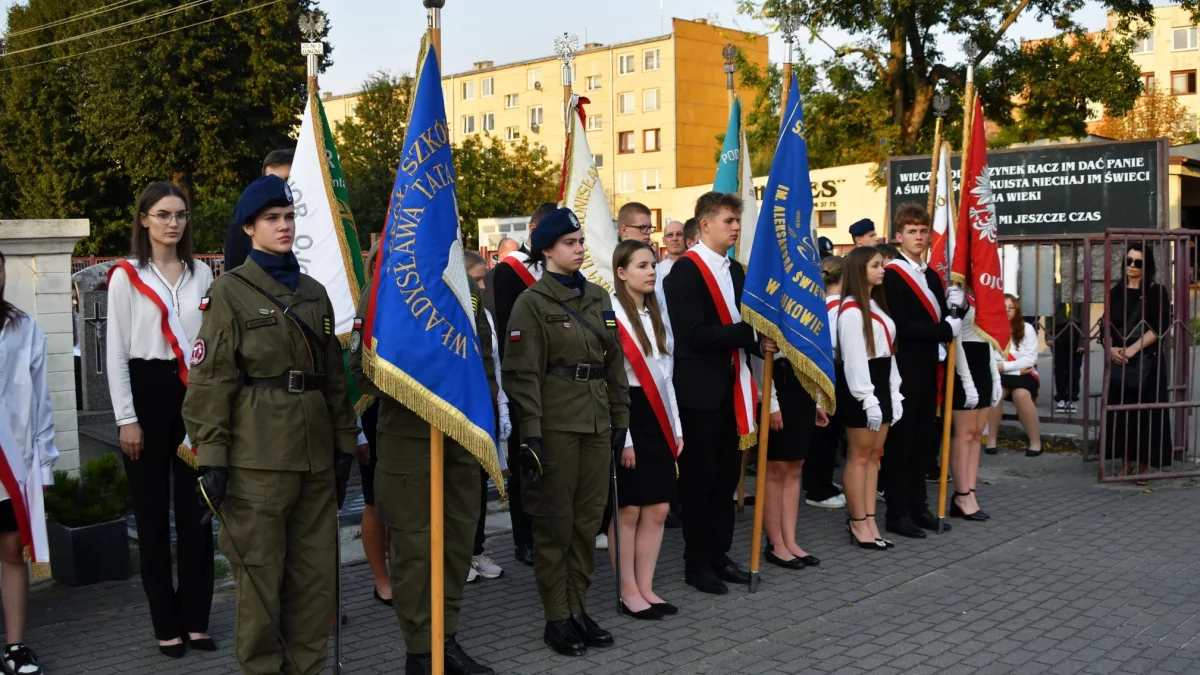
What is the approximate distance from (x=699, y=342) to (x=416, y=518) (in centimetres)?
205

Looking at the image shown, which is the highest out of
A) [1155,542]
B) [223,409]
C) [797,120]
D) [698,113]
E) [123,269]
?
[698,113]

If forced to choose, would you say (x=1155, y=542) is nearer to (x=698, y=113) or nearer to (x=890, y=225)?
(x=890, y=225)

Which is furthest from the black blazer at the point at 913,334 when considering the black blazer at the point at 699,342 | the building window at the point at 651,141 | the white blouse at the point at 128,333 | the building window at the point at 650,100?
the building window at the point at 650,100

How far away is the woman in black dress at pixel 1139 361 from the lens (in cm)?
1009

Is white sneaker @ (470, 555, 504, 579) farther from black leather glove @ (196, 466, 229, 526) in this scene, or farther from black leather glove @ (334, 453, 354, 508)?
black leather glove @ (196, 466, 229, 526)

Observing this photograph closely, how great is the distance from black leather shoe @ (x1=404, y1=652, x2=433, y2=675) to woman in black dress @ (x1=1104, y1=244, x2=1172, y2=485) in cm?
704

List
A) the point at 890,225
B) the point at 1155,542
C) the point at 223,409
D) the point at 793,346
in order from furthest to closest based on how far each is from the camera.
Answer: the point at 890,225, the point at 1155,542, the point at 793,346, the point at 223,409

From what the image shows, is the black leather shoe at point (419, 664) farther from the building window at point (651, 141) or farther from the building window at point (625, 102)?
the building window at point (625, 102)

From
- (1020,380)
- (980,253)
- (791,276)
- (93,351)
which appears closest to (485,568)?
(791,276)

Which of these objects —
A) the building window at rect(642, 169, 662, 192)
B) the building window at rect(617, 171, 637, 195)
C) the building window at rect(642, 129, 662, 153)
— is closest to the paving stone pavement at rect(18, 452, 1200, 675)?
the building window at rect(642, 169, 662, 192)

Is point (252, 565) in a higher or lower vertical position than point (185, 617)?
higher

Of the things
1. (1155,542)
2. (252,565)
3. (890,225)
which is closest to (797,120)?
(1155,542)

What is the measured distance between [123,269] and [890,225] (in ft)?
36.1

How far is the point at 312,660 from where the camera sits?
4742 millimetres
